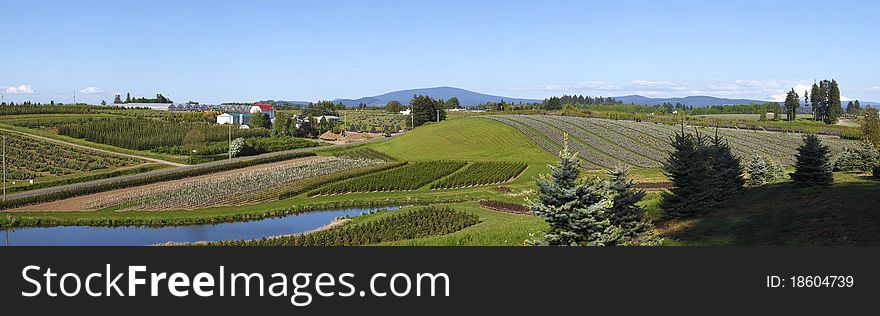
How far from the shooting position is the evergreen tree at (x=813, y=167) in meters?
29.0

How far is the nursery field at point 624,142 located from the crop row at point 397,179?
1799cm

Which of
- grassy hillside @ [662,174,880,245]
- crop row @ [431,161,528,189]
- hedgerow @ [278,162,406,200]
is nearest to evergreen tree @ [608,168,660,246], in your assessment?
grassy hillside @ [662,174,880,245]

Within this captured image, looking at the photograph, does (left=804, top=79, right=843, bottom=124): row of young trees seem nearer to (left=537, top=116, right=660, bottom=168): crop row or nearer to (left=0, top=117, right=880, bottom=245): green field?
(left=537, top=116, right=660, bottom=168): crop row

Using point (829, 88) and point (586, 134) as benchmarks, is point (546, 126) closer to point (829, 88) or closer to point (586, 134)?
point (586, 134)

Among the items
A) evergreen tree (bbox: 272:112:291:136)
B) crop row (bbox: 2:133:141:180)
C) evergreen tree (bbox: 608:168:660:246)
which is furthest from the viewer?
evergreen tree (bbox: 272:112:291:136)

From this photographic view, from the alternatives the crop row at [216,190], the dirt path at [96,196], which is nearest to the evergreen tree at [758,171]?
the crop row at [216,190]

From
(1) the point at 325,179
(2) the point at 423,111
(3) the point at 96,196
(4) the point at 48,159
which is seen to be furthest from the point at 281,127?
(3) the point at 96,196

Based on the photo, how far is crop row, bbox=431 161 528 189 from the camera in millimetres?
57903

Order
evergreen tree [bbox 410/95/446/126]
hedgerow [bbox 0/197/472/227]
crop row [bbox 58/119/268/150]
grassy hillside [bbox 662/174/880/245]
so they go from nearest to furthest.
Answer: grassy hillside [bbox 662/174/880/245], hedgerow [bbox 0/197/472/227], crop row [bbox 58/119/268/150], evergreen tree [bbox 410/95/446/126]

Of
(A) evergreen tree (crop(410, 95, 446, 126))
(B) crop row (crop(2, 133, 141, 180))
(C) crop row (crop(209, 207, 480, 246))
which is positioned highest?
(A) evergreen tree (crop(410, 95, 446, 126))

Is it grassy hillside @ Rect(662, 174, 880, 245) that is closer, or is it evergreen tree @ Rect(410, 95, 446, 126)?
grassy hillside @ Rect(662, 174, 880, 245)

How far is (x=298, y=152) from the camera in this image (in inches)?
3300

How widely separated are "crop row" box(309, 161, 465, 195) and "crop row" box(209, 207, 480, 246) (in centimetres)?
1400

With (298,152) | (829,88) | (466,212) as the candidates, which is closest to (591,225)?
(466,212)
